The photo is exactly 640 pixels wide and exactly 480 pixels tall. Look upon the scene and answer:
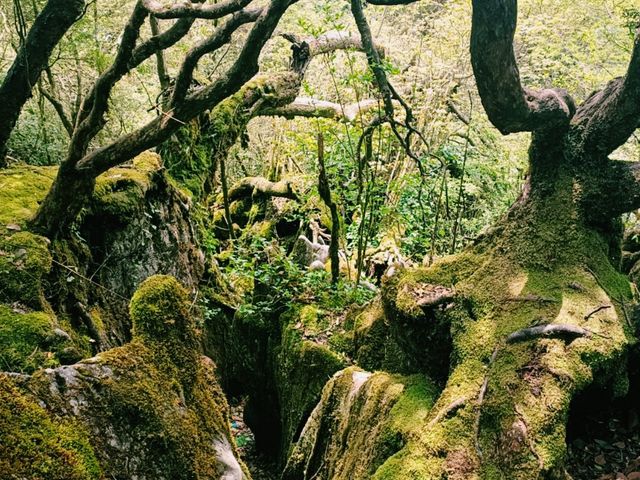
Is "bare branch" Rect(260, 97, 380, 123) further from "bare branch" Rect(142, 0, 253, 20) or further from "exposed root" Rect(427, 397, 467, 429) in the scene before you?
"exposed root" Rect(427, 397, 467, 429)

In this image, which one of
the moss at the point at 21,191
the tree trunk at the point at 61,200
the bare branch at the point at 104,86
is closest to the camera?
the bare branch at the point at 104,86

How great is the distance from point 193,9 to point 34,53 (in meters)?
2.17

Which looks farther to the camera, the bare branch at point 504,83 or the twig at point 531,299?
the twig at point 531,299

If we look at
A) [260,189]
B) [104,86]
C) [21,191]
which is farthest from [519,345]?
[260,189]

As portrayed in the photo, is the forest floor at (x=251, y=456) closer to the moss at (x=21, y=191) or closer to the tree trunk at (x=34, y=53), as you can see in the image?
the moss at (x=21, y=191)

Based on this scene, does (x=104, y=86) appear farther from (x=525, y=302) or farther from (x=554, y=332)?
(x=554, y=332)

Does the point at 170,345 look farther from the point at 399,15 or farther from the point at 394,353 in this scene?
the point at 399,15

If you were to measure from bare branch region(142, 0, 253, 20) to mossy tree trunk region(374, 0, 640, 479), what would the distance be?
213 cm

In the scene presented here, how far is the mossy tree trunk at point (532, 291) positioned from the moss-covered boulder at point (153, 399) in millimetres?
1328

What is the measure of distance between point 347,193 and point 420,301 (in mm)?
4251

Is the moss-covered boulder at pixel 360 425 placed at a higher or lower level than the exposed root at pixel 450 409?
lower

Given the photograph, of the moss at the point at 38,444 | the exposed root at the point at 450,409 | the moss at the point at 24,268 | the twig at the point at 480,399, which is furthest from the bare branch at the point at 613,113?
the moss at the point at 24,268

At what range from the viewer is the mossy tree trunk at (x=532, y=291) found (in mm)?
3379

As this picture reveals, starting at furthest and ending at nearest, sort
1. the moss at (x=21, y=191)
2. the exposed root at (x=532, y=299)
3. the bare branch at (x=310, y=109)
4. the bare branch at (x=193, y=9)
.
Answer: the bare branch at (x=310, y=109) < the moss at (x=21, y=191) < the bare branch at (x=193, y=9) < the exposed root at (x=532, y=299)
